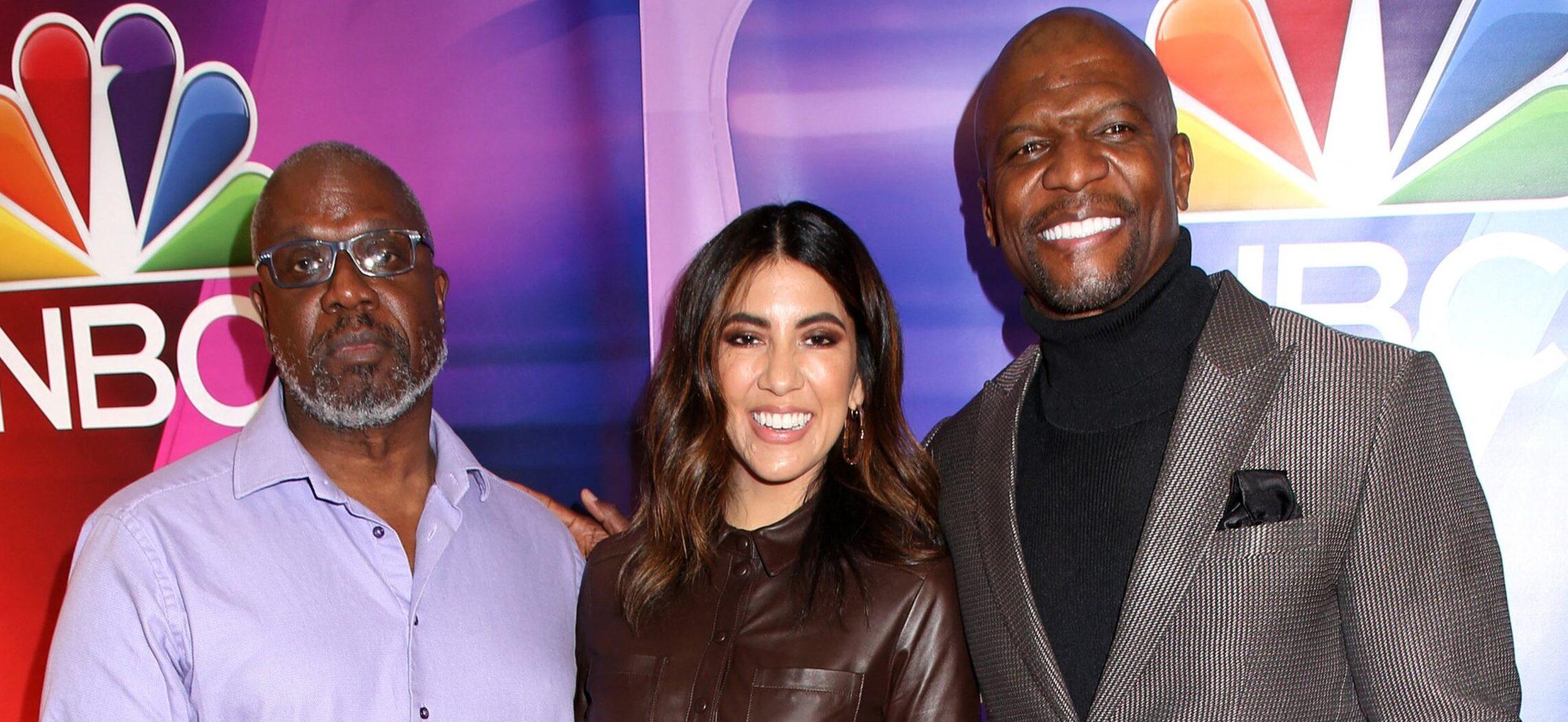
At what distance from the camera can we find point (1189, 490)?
6.44ft

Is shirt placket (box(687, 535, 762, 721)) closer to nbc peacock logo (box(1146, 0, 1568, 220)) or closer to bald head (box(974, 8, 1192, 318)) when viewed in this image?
bald head (box(974, 8, 1192, 318))

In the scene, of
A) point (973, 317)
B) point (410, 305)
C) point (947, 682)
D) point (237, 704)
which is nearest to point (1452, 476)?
point (947, 682)

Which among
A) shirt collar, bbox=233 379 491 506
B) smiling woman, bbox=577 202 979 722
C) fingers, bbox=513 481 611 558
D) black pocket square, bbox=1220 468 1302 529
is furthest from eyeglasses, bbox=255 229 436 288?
black pocket square, bbox=1220 468 1302 529

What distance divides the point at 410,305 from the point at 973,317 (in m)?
1.59

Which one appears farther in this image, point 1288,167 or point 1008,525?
point 1288,167

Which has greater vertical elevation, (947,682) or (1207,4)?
(1207,4)

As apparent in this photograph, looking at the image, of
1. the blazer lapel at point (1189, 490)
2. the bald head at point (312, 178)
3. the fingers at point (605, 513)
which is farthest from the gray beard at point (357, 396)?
the blazer lapel at point (1189, 490)

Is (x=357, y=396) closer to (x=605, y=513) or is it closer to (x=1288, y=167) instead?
(x=605, y=513)

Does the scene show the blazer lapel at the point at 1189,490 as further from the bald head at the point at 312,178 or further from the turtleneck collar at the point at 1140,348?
the bald head at the point at 312,178

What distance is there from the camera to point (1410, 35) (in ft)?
9.78

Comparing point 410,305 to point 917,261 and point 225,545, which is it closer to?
point 225,545

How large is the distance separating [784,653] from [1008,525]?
1.81 ft

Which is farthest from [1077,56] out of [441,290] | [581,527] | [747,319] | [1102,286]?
[581,527]

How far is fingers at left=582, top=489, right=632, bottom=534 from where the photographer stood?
3.14 metres
